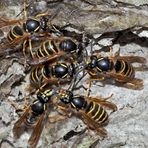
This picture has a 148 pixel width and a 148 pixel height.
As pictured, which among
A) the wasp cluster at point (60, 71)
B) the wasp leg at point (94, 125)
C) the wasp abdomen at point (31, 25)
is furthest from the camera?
the wasp abdomen at point (31, 25)

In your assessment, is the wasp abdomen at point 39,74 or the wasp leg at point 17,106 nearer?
the wasp abdomen at point 39,74

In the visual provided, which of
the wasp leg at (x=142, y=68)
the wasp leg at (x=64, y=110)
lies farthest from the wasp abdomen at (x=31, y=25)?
the wasp leg at (x=142, y=68)

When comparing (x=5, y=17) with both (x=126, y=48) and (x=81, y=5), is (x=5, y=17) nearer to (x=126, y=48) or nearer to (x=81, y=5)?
(x=81, y=5)

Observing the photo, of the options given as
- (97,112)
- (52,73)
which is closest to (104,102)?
(97,112)

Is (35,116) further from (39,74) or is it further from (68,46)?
(68,46)

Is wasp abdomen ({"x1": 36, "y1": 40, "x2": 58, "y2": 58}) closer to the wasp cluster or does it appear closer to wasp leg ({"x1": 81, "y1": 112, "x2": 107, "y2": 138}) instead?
the wasp cluster

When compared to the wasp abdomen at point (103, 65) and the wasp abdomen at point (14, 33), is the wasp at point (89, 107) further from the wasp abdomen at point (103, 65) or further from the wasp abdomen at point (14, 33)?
the wasp abdomen at point (14, 33)
